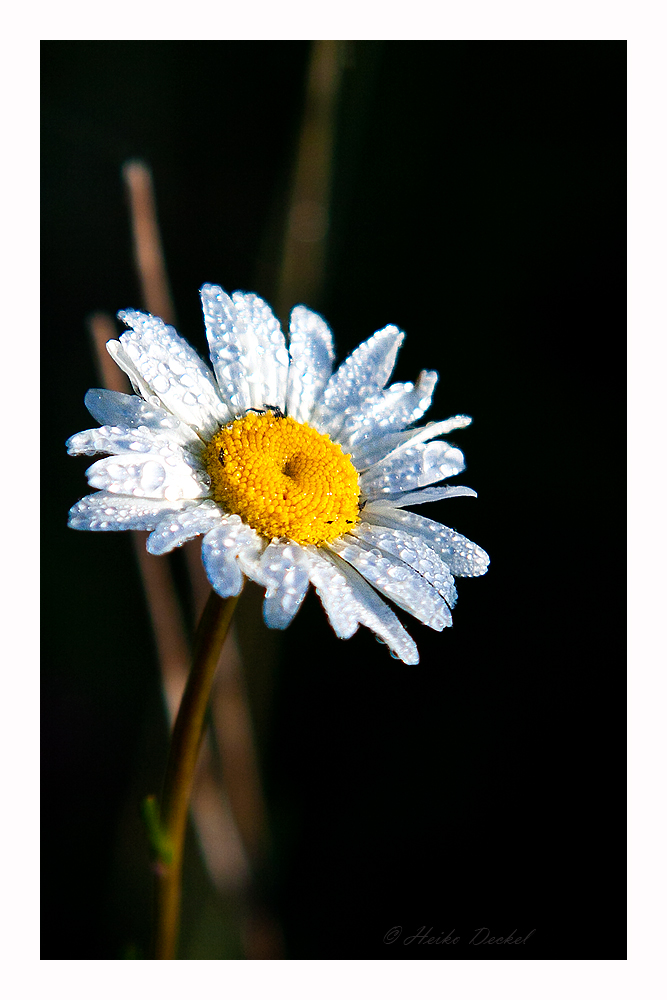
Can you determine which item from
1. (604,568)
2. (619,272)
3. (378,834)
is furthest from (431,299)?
(378,834)

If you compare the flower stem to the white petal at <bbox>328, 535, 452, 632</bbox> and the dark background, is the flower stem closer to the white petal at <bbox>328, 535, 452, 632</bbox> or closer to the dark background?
the white petal at <bbox>328, 535, 452, 632</bbox>

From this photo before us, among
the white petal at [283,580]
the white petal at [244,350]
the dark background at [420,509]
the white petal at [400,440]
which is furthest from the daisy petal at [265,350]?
the dark background at [420,509]

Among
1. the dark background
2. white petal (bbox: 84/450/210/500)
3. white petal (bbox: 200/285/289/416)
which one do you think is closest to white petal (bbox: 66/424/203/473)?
white petal (bbox: 84/450/210/500)

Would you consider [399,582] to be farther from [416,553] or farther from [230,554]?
[230,554]

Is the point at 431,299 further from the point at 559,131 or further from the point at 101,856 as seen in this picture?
the point at 101,856

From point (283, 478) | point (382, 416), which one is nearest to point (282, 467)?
point (283, 478)

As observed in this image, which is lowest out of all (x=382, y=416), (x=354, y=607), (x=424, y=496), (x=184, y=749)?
(x=184, y=749)

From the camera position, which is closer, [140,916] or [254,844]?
[140,916]
